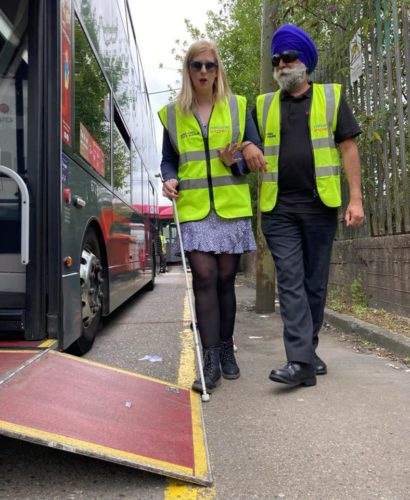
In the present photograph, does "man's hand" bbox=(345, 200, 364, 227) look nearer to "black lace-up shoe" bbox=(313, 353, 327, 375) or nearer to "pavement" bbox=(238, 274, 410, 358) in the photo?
"black lace-up shoe" bbox=(313, 353, 327, 375)

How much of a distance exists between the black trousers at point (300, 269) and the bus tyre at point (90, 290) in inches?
58.3

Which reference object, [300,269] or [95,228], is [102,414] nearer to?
[300,269]

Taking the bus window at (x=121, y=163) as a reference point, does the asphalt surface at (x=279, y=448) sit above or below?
below

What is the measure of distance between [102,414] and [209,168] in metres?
1.65

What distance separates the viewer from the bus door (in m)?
3.05

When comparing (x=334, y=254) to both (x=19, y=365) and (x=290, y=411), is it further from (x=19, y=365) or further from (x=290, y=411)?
(x=19, y=365)

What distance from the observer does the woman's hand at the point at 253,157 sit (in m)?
3.14

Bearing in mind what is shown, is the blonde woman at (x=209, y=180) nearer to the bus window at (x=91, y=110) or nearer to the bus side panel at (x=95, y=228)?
the bus side panel at (x=95, y=228)

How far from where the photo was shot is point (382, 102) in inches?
223

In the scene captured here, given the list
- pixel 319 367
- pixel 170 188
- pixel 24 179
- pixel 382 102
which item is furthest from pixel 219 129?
pixel 382 102

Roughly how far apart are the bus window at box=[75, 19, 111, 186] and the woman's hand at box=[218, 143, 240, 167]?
1108 mm

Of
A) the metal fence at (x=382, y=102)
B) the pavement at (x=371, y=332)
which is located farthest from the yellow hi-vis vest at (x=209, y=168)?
the metal fence at (x=382, y=102)

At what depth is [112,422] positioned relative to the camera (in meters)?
2.15

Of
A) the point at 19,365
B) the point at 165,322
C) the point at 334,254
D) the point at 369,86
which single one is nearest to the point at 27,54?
the point at 19,365
